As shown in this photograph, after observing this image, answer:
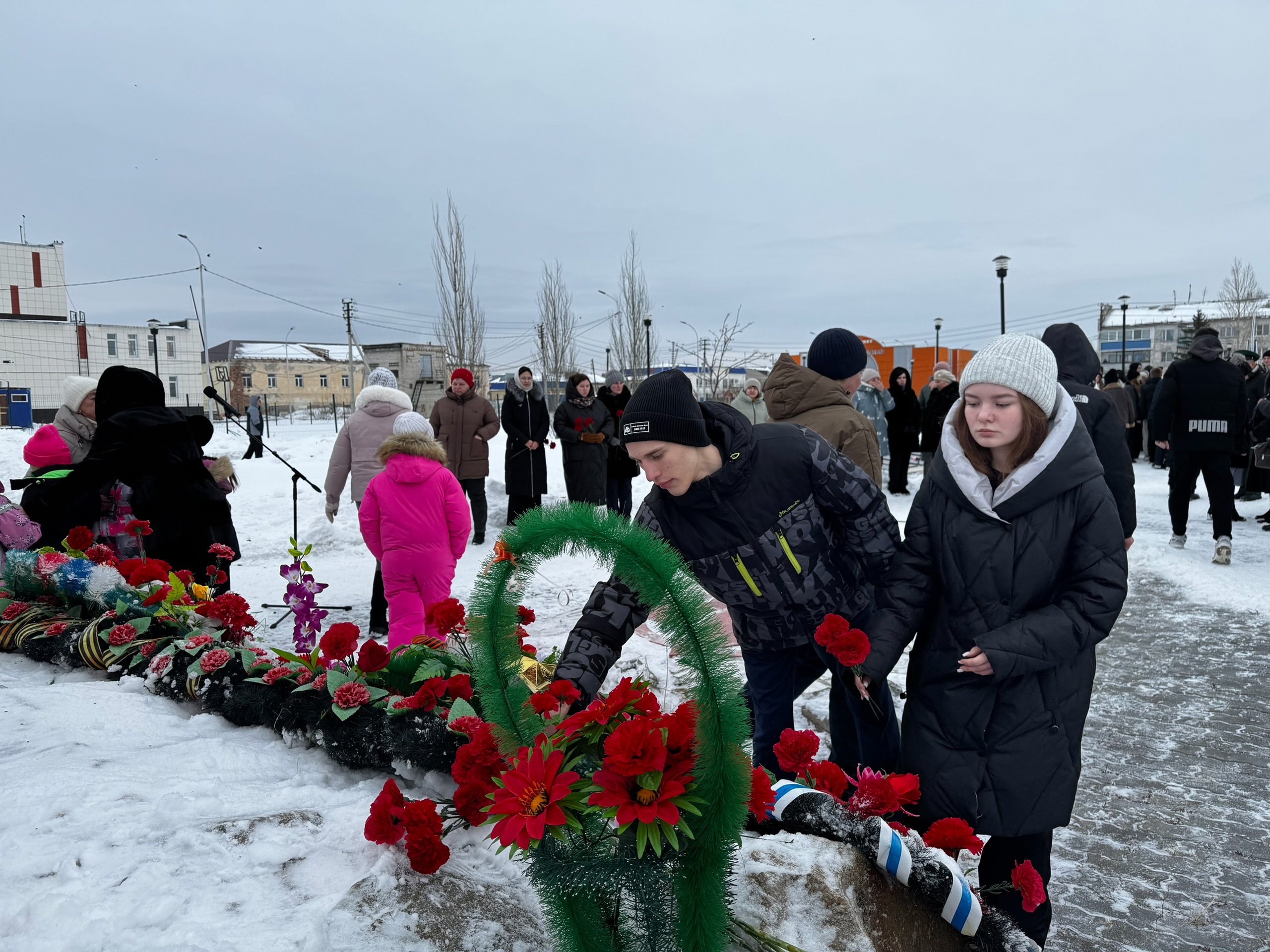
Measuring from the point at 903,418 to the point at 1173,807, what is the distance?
923cm

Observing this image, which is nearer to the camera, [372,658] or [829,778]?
[829,778]

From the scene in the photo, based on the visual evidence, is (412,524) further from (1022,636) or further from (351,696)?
(1022,636)

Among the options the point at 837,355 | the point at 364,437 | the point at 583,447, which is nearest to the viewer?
the point at 837,355

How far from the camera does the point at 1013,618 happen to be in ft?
7.32

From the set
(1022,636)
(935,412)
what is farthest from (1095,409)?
(935,412)

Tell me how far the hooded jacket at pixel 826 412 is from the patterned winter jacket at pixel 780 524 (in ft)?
4.70

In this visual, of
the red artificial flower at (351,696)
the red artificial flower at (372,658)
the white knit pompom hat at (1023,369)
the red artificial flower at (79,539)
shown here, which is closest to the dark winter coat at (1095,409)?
the white knit pompom hat at (1023,369)

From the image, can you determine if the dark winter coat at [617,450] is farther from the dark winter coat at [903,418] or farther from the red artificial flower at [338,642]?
the red artificial flower at [338,642]

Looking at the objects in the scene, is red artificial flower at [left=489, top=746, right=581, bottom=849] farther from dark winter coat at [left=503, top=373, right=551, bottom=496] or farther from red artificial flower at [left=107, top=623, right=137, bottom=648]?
dark winter coat at [left=503, top=373, right=551, bottom=496]

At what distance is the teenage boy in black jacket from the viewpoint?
743cm

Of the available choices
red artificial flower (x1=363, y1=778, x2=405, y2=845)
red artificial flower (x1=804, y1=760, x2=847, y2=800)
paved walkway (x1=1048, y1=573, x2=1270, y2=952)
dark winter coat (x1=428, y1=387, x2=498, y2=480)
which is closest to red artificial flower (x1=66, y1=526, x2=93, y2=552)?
red artificial flower (x1=363, y1=778, x2=405, y2=845)

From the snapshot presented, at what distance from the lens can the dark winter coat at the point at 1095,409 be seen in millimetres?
4418

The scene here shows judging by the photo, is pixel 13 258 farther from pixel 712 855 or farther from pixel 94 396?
pixel 712 855

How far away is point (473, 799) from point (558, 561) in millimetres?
6257
